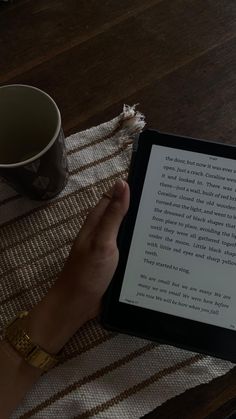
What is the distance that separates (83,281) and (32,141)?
0.19 m

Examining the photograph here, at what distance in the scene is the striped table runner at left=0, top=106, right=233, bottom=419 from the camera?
18.8 inches

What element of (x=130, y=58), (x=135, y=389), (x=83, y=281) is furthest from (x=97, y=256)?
(x=130, y=58)

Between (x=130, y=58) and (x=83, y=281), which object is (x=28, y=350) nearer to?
(x=83, y=281)

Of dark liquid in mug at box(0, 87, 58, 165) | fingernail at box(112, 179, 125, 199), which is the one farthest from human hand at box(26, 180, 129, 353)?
dark liquid in mug at box(0, 87, 58, 165)

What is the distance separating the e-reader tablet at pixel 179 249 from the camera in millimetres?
447

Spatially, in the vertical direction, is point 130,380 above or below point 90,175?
below

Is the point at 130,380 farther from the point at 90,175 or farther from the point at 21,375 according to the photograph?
the point at 90,175

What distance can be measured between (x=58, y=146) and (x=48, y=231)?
11 centimetres

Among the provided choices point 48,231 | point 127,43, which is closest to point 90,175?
point 48,231

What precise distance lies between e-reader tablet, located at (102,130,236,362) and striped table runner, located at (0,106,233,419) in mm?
45

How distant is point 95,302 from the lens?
48 cm

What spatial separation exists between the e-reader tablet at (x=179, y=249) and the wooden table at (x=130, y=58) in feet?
0.34

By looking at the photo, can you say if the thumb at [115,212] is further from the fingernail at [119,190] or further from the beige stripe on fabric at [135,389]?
the beige stripe on fabric at [135,389]

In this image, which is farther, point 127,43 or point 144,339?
point 127,43
